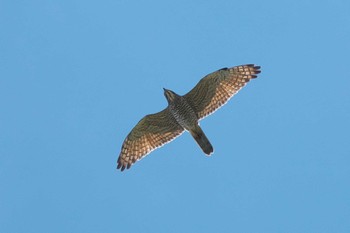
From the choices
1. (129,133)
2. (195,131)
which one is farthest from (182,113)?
(129,133)

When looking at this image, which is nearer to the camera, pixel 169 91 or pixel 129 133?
pixel 169 91

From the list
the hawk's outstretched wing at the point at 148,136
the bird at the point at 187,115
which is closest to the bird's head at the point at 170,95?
the bird at the point at 187,115

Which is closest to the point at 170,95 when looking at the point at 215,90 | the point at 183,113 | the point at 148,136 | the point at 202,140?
the point at 183,113

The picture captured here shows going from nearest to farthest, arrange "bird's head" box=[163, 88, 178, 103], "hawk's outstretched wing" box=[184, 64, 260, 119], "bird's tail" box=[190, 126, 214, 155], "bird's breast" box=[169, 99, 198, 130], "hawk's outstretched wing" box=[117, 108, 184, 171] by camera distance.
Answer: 1. "bird's tail" box=[190, 126, 214, 155]
2. "bird's head" box=[163, 88, 178, 103]
3. "bird's breast" box=[169, 99, 198, 130]
4. "hawk's outstretched wing" box=[184, 64, 260, 119]
5. "hawk's outstretched wing" box=[117, 108, 184, 171]

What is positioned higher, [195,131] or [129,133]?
[129,133]

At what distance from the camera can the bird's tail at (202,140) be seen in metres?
19.0

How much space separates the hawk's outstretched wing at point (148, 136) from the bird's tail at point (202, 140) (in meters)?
0.70

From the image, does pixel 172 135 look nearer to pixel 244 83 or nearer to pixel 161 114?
pixel 161 114

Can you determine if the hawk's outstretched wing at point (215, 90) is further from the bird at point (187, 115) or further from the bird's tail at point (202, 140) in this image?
the bird's tail at point (202, 140)

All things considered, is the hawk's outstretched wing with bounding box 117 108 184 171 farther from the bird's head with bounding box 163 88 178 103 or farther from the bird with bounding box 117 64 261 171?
the bird's head with bounding box 163 88 178 103

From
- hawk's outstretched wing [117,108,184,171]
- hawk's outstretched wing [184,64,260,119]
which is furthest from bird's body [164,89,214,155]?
hawk's outstretched wing [117,108,184,171]

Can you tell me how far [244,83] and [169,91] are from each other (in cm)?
221

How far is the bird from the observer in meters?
19.4

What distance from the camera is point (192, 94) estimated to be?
1952 cm
